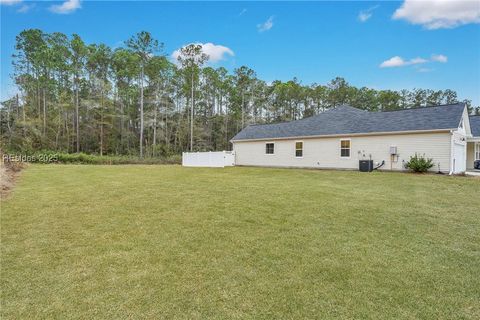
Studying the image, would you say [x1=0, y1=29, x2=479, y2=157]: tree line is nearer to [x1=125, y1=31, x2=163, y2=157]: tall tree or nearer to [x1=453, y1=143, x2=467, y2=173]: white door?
[x1=125, y1=31, x2=163, y2=157]: tall tree

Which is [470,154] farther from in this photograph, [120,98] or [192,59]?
[120,98]

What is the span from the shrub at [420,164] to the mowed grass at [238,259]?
23.4 feet

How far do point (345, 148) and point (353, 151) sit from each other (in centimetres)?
52

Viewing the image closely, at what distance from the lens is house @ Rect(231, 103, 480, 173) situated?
41.8 feet

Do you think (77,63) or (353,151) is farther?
(77,63)

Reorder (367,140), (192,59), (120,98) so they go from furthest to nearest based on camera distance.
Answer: (120,98)
(192,59)
(367,140)

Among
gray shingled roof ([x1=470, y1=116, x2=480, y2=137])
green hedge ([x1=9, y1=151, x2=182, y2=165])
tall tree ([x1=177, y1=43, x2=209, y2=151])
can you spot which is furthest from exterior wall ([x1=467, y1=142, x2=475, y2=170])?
tall tree ([x1=177, y1=43, x2=209, y2=151])

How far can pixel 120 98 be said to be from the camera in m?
32.5

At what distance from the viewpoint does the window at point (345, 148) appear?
15617mm

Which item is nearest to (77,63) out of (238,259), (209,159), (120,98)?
(120,98)

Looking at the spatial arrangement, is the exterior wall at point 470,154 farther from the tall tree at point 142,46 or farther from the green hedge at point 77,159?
the tall tree at point 142,46

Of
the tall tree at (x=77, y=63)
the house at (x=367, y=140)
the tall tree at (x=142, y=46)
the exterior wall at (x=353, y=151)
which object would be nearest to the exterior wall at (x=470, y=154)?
the house at (x=367, y=140)

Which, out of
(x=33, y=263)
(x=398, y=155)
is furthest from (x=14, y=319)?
(x=398, y=155)

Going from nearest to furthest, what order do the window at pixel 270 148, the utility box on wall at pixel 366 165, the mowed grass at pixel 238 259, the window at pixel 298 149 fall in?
the mowed grass at pixel 238 259
the utility box on wall at pixel 366 165
the window at pixel 298 149
the window at pixel 270 148
